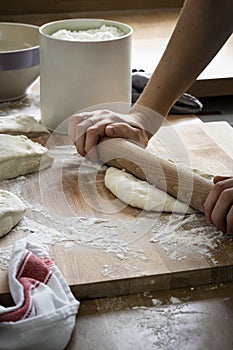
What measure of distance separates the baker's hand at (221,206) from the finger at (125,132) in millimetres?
285

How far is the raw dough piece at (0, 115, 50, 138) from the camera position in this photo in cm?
136

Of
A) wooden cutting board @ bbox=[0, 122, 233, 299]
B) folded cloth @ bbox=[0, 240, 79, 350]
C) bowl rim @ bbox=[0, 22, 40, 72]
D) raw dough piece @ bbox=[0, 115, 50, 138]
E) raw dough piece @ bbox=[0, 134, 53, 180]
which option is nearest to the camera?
folded cloth @ bbox=[0, 240, 79, 350]

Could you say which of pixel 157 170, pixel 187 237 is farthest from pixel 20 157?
pixel 187 237

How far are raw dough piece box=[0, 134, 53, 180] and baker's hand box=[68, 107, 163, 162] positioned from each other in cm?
7

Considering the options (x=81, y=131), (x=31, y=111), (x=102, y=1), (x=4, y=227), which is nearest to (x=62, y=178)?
(x=81, y=131)

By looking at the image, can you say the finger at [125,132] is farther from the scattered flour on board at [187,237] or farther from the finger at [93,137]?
the scattered flour on board at [187,237]

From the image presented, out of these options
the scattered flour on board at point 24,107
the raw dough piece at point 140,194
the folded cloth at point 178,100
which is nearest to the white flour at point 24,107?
the scattered flour on board at point 24,107

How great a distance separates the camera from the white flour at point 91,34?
1.43 metres

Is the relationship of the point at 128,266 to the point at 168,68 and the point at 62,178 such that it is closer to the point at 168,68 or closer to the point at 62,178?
the point at 62,178

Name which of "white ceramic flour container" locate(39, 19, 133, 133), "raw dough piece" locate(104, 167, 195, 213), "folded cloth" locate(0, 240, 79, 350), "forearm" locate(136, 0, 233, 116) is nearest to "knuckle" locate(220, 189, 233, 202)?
"raw dough piece" locate(104, 167, 195, 213)

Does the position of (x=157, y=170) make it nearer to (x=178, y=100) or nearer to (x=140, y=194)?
(x=140, y=194)

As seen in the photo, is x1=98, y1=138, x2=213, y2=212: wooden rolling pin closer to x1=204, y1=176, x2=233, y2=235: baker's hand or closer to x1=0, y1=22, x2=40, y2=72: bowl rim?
x1=204, y1=176, x2=233, y2=235: baker's hand

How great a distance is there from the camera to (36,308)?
83 cm

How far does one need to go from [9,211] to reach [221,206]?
0.32m
